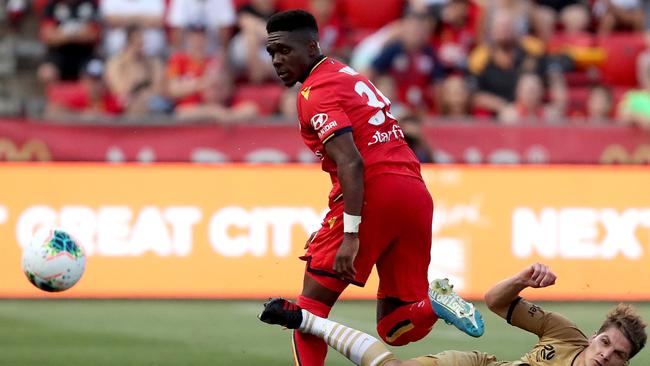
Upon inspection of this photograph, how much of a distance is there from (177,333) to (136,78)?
6381mm

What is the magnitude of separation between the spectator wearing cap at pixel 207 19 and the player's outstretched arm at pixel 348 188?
34.1 feet

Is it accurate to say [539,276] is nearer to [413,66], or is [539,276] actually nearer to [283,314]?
[283,314]

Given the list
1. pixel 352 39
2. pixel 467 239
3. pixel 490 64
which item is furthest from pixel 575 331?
pixel 352 39

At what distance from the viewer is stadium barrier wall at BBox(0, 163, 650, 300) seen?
516 inches

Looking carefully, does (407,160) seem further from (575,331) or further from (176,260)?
(176,260)

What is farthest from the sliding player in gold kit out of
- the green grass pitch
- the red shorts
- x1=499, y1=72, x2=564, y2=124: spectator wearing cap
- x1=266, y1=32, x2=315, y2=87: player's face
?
x1=499, y1=72, x2=564, y2=124: spectator wearing cap

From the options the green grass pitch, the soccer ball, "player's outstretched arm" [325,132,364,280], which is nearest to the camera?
"player's outstretched arm" [325,132,364,280]

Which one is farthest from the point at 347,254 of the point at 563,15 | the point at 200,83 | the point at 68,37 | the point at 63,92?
the point at 563,15

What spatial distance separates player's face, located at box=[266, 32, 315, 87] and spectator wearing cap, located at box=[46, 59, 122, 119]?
360 inches

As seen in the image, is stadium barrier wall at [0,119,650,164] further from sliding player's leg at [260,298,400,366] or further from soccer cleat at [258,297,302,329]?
soccer cleat at [258,297,302,329]

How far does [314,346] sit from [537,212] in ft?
20.6

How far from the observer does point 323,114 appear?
280 inches

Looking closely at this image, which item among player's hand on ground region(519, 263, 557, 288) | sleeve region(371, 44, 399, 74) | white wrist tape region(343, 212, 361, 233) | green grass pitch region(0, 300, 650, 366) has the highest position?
sleeve region(371, 44, 399, 74)

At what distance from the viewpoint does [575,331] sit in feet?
Answer: 24.6
